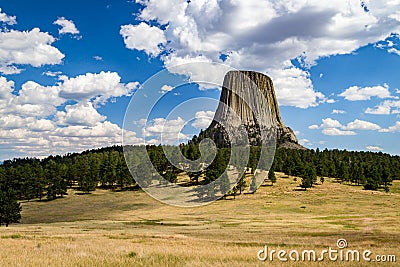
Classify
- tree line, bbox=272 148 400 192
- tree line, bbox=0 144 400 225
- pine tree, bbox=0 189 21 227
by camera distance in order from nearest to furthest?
1. pine tree, bbox=0 189 21 227
2. tree line, bbox=0 144 400 225
3. tree line, bbox=272 148 400 192

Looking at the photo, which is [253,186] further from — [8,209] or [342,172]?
[8,209]

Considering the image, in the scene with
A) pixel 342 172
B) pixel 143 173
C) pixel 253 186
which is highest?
pixel 342 172

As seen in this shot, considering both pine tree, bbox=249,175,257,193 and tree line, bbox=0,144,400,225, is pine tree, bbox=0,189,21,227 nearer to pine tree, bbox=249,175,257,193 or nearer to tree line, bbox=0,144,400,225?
tree line, bbox=0,144,400,225

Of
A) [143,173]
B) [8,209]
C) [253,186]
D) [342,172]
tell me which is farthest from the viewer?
[342,172]

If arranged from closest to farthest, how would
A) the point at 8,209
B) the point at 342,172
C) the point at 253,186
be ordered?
the point at 8,209
the point at 253,186
the point at 342,172

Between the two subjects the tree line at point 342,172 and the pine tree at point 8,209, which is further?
the tree line at point 342,172

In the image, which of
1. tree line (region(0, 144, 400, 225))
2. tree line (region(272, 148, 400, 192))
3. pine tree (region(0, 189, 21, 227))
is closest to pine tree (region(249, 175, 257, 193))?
tree line (region(0, 144, 400, 225))

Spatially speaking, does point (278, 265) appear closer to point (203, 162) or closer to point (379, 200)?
point (379, 200)

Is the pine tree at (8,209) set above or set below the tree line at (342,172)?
below

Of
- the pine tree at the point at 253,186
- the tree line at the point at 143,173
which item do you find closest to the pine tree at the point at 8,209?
the tree line at the point at 143,173

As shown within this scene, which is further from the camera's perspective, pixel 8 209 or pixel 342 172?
pixel 342 172

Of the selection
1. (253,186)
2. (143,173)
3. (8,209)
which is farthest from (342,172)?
(8,209)

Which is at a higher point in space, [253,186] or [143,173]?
[143,173]

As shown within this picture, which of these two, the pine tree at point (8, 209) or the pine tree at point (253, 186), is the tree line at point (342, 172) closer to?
the pine tree at point (253, 186)
